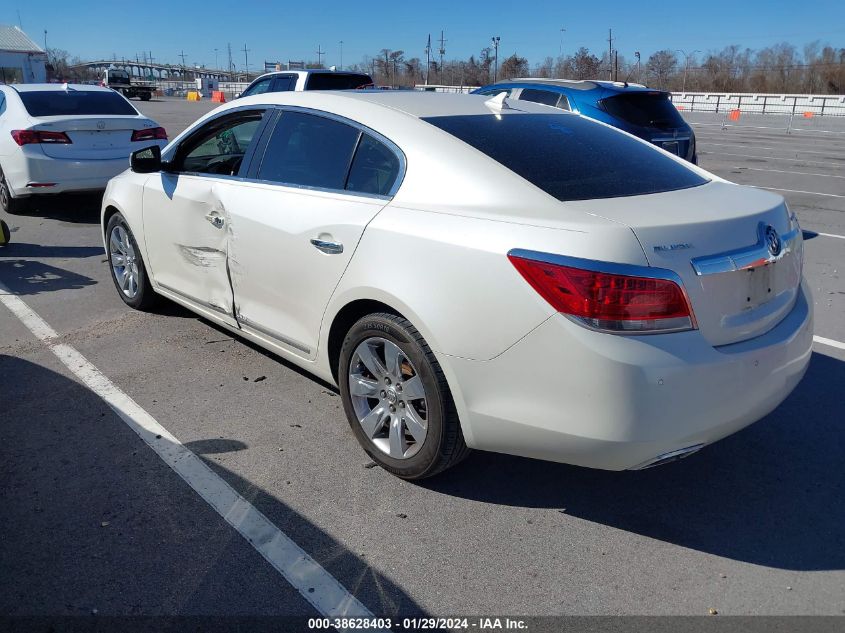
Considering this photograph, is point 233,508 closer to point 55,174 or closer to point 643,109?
point 55,174

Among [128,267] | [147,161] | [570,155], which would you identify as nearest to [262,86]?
[128,267]

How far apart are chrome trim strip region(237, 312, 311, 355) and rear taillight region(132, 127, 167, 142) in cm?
622

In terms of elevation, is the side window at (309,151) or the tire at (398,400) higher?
the side window at (309,151)

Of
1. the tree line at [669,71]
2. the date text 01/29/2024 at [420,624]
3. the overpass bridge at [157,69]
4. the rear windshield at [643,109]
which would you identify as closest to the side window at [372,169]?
the date text 01/29/2024 at [420,624]

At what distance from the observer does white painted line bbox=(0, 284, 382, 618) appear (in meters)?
2.65

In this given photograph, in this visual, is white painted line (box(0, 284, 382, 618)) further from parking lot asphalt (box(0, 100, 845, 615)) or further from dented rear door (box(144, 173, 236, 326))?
dented rear door (box(144, 173, 236, 326))

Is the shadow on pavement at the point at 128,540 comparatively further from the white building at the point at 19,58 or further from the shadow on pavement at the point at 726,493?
the white building at the point at 19,58

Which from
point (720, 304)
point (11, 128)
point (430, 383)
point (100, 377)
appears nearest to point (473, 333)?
point (430, 383)

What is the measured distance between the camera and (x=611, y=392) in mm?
2604

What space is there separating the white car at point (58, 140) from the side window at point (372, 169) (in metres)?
6.49

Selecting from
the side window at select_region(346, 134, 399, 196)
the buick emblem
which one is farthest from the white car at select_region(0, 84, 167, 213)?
the buick emblem

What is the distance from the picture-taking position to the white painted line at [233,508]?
8.70ft

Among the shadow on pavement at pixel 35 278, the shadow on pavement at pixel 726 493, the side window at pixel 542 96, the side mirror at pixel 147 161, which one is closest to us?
the shadow on pavement at pixel 726 493

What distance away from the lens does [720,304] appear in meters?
2.76
